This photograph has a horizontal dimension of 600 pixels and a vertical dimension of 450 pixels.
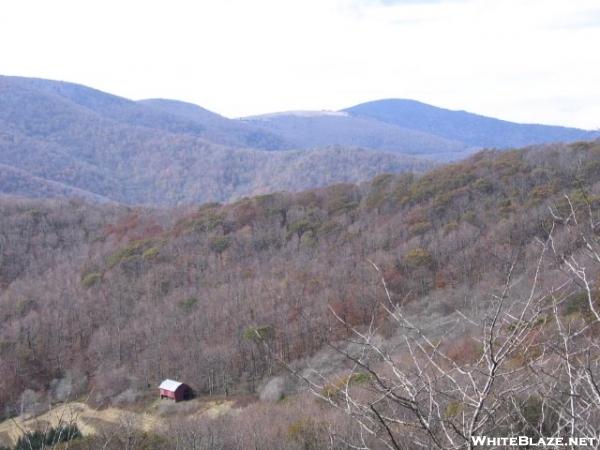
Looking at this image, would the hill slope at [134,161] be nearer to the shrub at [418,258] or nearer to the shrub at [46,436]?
the shrub at [418,258]

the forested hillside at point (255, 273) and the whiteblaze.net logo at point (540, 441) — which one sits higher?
the whiteblaze.net logo at point (540, 441)

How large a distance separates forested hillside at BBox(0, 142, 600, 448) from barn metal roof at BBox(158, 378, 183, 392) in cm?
111

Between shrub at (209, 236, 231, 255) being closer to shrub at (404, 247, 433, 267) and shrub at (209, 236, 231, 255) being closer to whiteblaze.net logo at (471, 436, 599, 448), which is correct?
shrub at (404, 247, 433, 267)


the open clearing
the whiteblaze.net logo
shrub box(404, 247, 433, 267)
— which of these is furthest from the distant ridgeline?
the whiteblaze.net logo

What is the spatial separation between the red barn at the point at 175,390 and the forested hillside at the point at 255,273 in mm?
792

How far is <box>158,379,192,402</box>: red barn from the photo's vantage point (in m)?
20.3

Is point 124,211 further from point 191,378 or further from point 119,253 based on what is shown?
point 191,378

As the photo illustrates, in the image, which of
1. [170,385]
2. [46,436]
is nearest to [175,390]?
[170,385]

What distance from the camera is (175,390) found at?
20266 mm

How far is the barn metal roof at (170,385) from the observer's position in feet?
66.8

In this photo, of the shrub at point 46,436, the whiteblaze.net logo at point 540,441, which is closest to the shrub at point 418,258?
the shrub at point 46,436

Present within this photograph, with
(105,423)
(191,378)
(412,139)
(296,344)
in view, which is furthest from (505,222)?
(412,139)

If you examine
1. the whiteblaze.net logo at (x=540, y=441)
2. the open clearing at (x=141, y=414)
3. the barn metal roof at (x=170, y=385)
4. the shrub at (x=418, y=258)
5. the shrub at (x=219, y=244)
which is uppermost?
the whiteblaze.net logo at (x=540, y=441)

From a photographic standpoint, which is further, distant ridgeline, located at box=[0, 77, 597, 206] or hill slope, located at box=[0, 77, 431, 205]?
hill slope, located at box=[0, 77, 431, 205]
